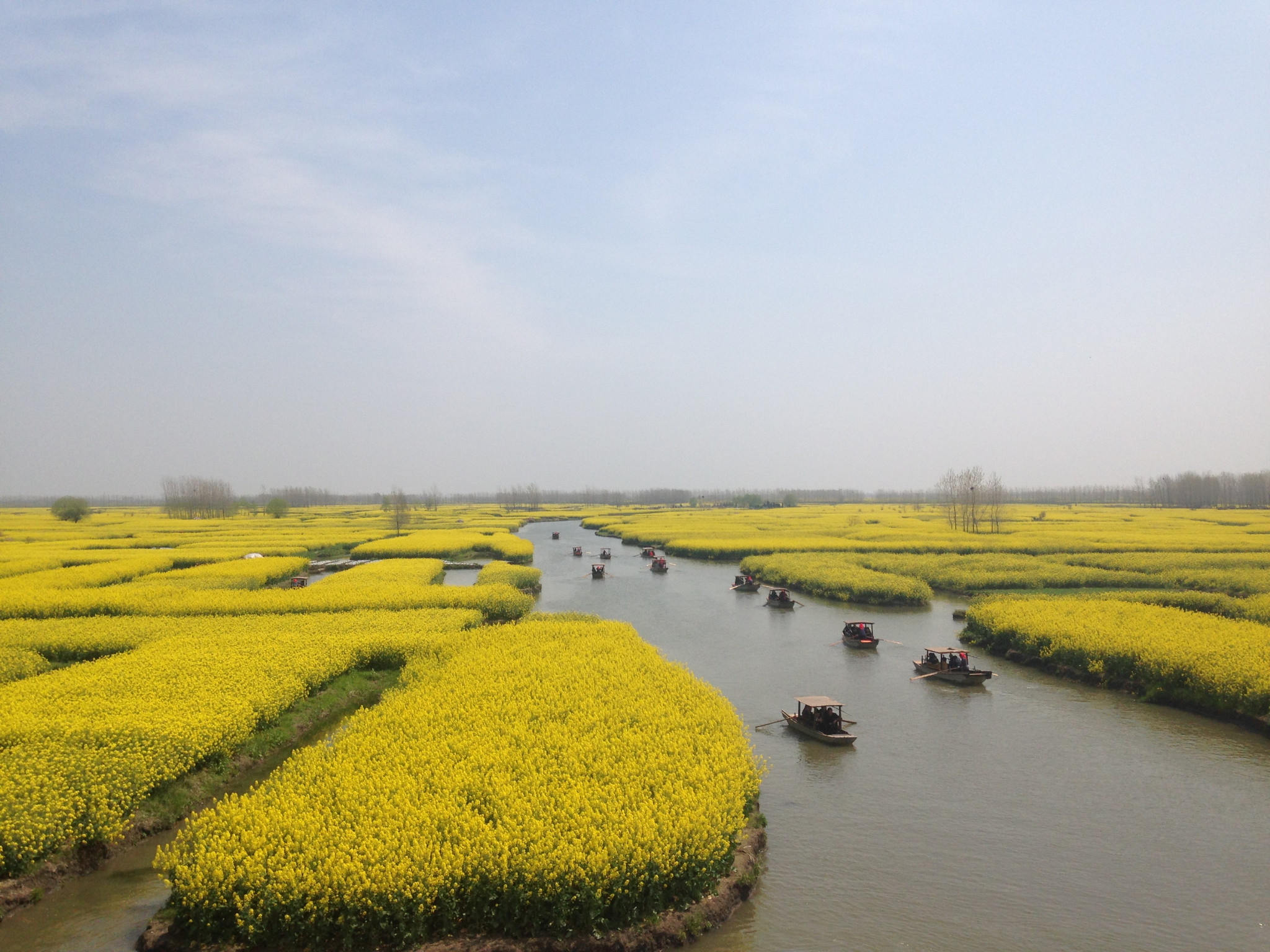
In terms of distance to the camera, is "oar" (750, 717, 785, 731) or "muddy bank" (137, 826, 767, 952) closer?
"muddy bank" (137, 826, 767, 952)

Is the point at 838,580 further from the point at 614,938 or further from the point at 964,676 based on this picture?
the point at 614,938

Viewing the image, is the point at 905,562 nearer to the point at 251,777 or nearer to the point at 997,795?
the point at 997,795

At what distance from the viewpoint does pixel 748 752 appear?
1466cm

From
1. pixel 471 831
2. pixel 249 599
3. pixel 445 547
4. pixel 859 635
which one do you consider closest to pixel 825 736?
pixel 471 831

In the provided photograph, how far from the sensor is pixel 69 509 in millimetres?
99688

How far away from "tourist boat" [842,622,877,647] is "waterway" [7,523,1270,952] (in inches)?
147

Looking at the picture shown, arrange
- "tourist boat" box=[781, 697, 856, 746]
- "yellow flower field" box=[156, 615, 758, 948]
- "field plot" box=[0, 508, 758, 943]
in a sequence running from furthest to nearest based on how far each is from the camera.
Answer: "tourist boat" box=[781, 697, 856, 746], "field plot" box=[0, 508, 758, 943], "yellow flower field" box=[156, 615, 758, 948]

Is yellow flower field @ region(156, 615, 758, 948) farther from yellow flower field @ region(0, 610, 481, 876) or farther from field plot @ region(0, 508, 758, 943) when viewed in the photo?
yellow flower field @ region(0, 610, 481, 876)

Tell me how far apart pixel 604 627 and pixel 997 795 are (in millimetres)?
15119

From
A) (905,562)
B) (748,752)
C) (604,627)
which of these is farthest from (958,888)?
(905,562)

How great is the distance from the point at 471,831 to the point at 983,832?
407 inches

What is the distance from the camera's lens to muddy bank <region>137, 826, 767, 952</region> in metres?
9.30

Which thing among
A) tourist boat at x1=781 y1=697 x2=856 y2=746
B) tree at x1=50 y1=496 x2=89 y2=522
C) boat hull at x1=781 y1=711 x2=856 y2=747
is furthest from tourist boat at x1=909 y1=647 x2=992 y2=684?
tree at x1=50 y1=496 x2=89 y2=522

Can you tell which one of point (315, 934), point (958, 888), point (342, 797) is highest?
point (342, 797)
